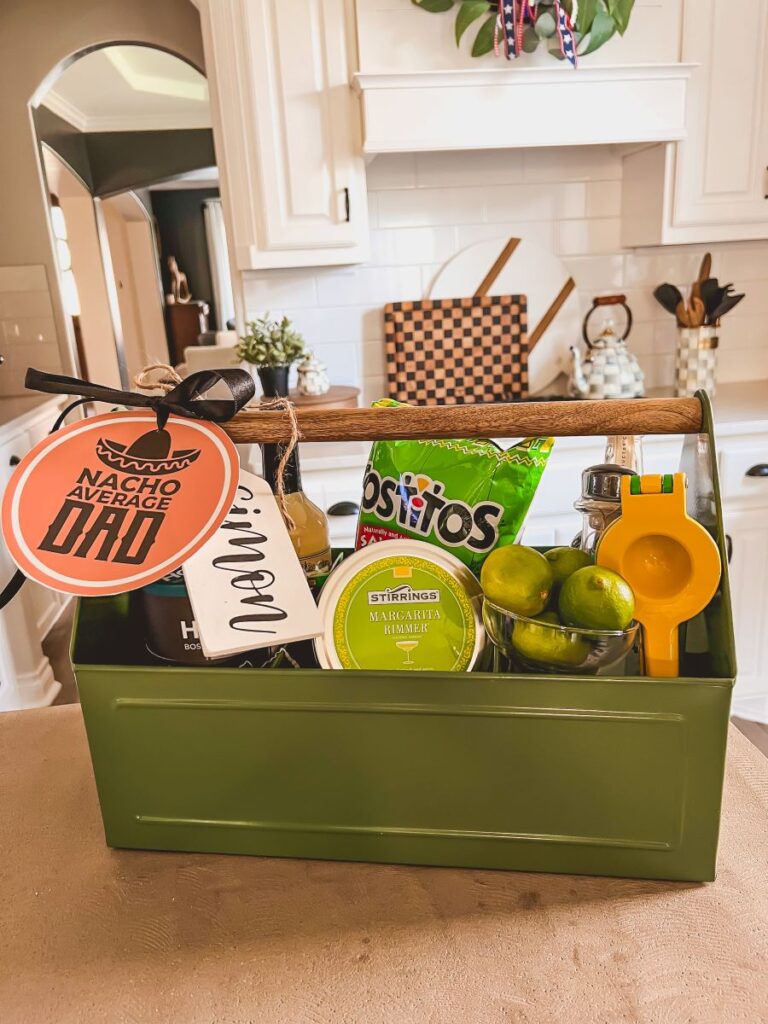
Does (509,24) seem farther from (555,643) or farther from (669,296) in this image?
(555,643)

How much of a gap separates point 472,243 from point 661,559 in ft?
7.11

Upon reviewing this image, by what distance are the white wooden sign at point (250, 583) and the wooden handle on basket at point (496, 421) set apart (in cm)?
5

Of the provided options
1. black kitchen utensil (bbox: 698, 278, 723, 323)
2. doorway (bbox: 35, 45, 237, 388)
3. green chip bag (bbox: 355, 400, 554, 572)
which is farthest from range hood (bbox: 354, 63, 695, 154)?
doorway (bbox: 35, 45, 237, 388)

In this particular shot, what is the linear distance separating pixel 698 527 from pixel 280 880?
0.36 m

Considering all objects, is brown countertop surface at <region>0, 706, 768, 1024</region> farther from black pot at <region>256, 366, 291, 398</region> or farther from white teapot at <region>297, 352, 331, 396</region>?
white teapot at <region>297, 352, 331, 396</region>

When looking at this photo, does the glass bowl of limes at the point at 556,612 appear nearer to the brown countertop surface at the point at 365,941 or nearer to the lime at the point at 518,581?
the lime at the point at 518,581

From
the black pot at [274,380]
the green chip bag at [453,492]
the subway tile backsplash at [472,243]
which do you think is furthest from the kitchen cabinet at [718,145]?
the green chip bag at [453,492]

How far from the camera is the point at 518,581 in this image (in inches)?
20.0

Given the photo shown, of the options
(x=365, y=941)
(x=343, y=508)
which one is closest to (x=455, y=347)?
(x=343, y=508)

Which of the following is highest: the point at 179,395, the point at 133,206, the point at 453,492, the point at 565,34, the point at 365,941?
the point at 133,206

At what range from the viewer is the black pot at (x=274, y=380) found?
217 centimetres

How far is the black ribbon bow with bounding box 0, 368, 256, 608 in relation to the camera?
0.53m

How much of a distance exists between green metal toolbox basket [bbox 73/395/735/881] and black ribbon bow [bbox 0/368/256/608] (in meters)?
0.02

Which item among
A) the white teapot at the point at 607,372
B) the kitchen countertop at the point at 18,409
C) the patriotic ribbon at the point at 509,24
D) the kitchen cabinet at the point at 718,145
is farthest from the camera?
the kitchen countertop at the point at 18,409
